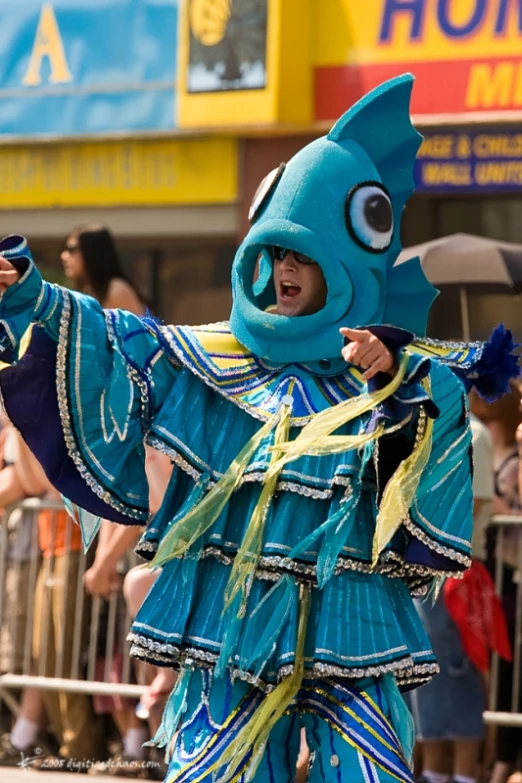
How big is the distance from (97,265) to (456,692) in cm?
241

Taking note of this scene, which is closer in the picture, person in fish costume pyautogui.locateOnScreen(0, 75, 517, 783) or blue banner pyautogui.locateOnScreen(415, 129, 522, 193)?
person in fish costume pyautogui.locateOnScreen(0, 75, 517, 783)

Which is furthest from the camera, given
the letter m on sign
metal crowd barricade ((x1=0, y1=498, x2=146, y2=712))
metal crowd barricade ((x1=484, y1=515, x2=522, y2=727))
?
the letter m on sign

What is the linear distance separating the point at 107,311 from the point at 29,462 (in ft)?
9.62

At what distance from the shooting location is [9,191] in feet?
38.8

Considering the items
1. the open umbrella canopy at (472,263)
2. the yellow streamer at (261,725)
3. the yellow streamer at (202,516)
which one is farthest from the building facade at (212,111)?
the yellow streamer at (261,725)

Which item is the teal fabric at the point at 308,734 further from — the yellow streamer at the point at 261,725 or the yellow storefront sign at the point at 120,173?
A: the yellow storefront sign at the point at 120,173

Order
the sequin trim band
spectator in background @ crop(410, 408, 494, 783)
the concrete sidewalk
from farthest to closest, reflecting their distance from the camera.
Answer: the concrete sidewalk < spectator in background @ crop(410, 408, 494, 783) < the sequin trim band

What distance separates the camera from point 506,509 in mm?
6637

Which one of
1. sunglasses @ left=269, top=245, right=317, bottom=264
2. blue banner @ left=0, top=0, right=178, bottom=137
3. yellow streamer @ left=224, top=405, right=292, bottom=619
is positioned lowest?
yellow streamer @ left=224, top=405, right=292, bottom=619

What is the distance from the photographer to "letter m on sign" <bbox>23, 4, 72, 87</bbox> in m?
11.5

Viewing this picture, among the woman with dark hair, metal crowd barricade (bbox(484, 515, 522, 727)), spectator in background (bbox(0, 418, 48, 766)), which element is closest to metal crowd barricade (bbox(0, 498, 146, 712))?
spectator in background (bbox(0, 418, 48, 766))

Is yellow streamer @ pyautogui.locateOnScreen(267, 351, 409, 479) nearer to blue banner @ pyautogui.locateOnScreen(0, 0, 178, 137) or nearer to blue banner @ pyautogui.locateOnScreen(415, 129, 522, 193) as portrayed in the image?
blue banner @ pyautogui.locateOnScreen(415, 129, 522, 193)

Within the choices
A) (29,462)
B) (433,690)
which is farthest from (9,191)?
(433,690)

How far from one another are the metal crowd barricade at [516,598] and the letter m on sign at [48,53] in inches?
242
